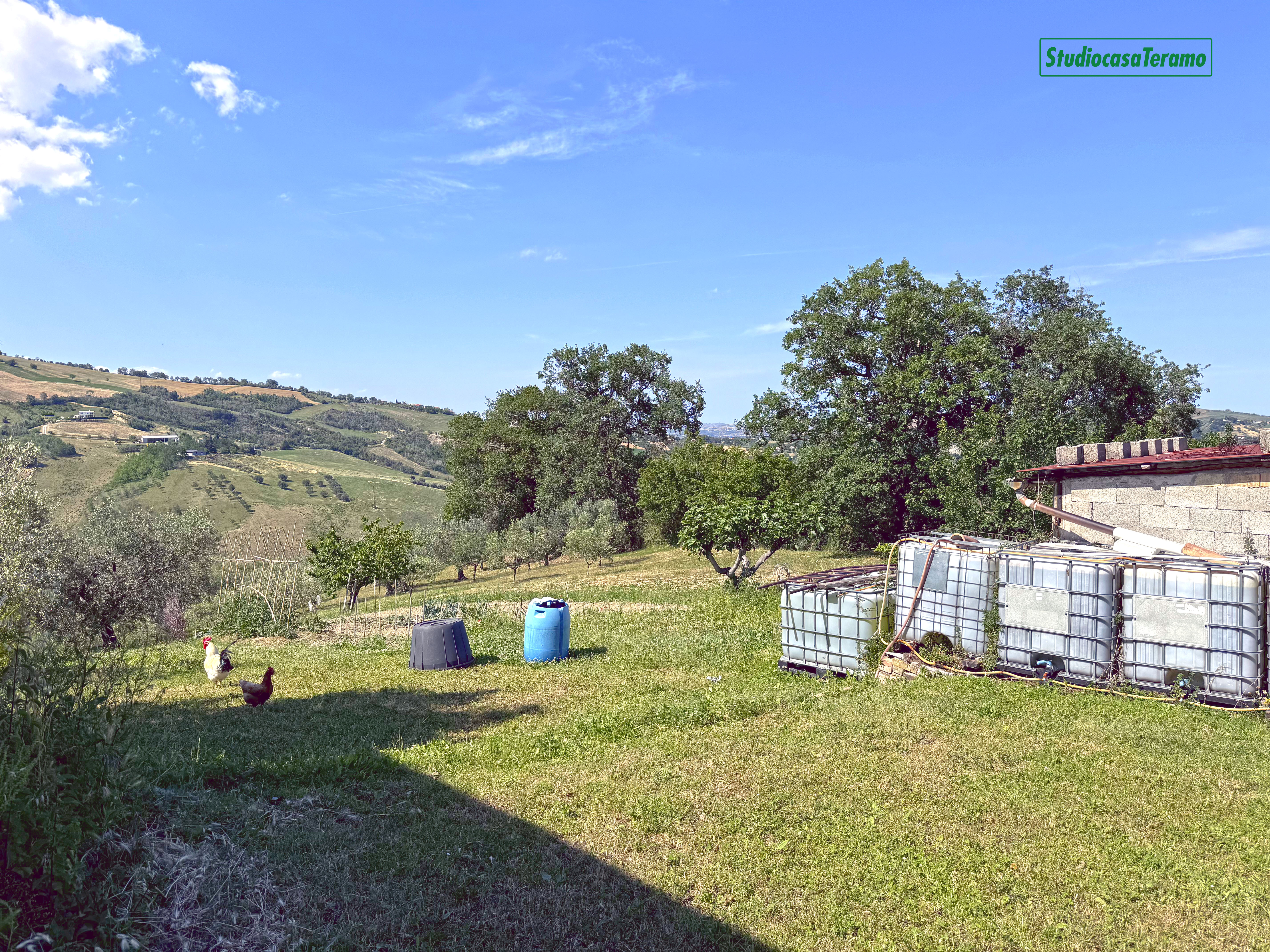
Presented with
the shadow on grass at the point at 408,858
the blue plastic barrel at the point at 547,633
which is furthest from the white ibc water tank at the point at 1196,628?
the blue plastic barrel at the point at 547,633

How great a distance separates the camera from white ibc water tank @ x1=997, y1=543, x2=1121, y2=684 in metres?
8.85

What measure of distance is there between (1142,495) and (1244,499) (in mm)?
1587

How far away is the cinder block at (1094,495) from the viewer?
13508mm

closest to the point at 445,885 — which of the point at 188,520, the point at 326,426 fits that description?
the point at 188,520

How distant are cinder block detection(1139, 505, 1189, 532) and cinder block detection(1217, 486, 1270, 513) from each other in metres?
0.21

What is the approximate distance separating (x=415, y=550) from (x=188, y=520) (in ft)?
54.6

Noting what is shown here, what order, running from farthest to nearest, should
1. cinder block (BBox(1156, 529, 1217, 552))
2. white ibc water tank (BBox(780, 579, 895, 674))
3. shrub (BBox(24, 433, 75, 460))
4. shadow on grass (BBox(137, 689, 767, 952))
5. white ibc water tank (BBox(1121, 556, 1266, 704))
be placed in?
1. shrub (BBox(24, 433, 75, 460))
2. cinder block (BBox(1156, 529, 1217, 552))
3. white ibc water tank (BBox(780, 579, 895, 674))
4. white ibc water tank (BBox(1121, 556, 1266, 704))
5. shadow on grass (BBox(137, 689, 767, 952))

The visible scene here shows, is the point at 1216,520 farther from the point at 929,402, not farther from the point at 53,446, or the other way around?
the point at 53,446

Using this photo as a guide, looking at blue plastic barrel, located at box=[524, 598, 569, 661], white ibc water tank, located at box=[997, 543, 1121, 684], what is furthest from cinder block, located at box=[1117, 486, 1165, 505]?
→ blue plastic barrel, located at box=[524, 598, 569, 661]

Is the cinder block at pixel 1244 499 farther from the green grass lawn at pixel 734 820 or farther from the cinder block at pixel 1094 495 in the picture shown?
the green grass lawn at pixel 734 820

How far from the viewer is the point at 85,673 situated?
181 inches

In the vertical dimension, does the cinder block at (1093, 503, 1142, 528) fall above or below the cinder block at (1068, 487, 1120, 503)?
below

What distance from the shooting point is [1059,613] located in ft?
30.0

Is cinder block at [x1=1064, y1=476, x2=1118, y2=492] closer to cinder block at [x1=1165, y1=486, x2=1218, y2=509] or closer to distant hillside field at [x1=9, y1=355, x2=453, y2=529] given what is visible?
cinder block at [x1=1165, y1=486, x2=1218, y2=509]
